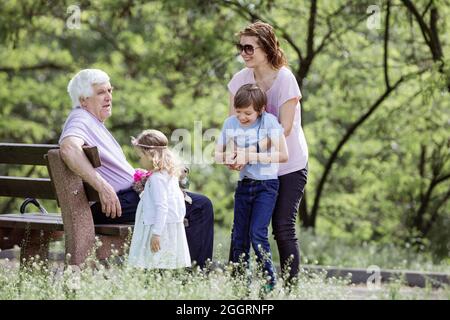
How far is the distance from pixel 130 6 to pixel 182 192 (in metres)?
6.87

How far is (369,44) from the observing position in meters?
13.6

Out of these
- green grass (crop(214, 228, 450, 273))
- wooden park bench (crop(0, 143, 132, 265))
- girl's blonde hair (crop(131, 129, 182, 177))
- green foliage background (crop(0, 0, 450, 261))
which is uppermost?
green foliage background (crop(0, 0, 450, 261))

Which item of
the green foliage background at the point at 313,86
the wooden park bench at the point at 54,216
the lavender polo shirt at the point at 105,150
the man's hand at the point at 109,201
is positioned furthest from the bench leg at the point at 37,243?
the green foliage background at the point at 313,86

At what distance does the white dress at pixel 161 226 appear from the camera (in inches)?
217

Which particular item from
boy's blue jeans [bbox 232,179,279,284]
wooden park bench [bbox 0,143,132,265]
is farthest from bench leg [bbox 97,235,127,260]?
boy's blue jeans [bbox 232,179,279,284]

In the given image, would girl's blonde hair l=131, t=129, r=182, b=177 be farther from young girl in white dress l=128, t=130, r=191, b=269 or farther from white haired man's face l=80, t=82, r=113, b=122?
white haired man's face l=80, t=82, r=113, b=122

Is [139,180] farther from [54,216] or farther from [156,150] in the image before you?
[54,216]

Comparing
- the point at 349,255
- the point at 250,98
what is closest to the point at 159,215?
the point at 250,98

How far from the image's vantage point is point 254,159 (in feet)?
18.2

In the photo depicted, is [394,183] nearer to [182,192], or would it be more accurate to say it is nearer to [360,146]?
[360,146]

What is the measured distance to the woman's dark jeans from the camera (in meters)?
5.67

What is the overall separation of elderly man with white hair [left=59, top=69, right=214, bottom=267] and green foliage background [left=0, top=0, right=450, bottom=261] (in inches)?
191

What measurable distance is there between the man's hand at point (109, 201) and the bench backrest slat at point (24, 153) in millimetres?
448
